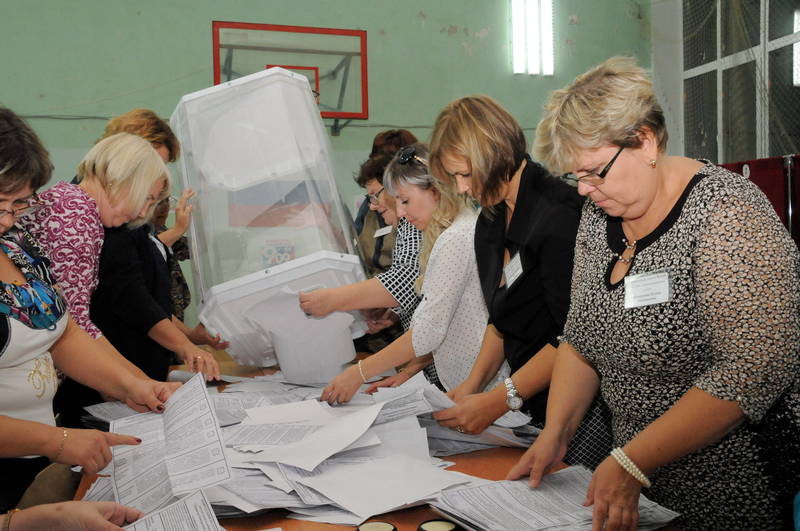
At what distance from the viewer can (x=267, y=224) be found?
1823 mm

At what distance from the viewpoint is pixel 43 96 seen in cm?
397

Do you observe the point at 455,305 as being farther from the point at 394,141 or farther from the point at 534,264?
the point at 394,141

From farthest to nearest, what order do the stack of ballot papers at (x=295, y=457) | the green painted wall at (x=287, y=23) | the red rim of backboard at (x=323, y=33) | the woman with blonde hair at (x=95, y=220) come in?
1. the red rim of backboard at (x=323, y=33)
2. the green painted wall at (x=287, y=23)
3. the woman with blonde hair at (x=95, y=220)
4. the stack of ballot papers at (x=295, y=457)

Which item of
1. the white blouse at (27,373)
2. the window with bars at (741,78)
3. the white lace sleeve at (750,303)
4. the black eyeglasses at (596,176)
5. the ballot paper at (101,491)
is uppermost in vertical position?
the window with bars at (741,78)

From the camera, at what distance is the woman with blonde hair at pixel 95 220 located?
5.18 ft

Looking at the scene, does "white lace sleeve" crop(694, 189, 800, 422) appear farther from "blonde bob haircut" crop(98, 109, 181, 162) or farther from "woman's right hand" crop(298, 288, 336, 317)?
"blonde bob haircut" crop(98, 109, 181, 162)

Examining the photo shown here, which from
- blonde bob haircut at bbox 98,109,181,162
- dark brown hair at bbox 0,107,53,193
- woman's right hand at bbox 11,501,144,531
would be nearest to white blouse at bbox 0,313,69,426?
dark brown hair at bbox 0,107,53,193

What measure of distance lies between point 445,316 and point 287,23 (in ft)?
10.9

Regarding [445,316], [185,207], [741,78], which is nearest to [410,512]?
[445,316]

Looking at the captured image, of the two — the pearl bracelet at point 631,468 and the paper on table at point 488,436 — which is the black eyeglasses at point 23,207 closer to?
the paper on table at point 488,436

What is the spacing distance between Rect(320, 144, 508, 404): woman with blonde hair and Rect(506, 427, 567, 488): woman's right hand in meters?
0.49

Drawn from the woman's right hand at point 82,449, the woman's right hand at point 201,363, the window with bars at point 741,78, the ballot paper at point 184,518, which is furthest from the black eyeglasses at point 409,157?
the window with bars at point 741,78

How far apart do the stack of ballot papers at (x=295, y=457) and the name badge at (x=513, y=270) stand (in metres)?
0.27

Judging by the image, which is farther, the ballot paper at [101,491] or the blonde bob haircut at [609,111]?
the ballot paper at [101,491]
